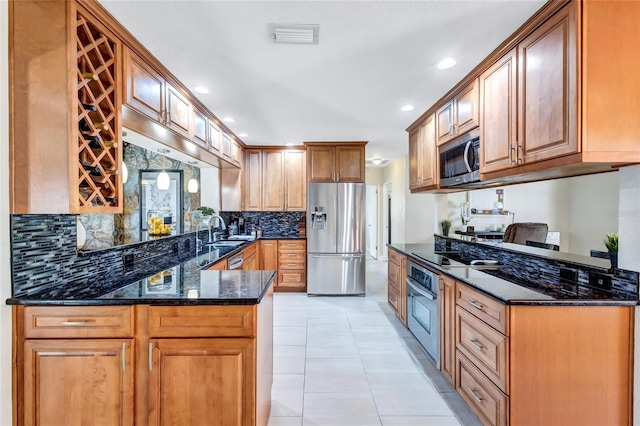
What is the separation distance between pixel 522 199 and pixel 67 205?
18.9 feet

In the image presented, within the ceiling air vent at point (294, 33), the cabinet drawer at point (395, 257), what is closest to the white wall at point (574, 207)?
the cabinet drawer at point (395, 257)

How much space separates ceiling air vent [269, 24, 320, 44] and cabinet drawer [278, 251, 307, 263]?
11.2 feet

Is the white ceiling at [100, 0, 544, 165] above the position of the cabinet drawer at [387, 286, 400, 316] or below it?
above

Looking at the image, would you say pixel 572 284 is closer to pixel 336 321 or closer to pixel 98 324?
pixel 336 321

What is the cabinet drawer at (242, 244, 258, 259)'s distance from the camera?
387cm

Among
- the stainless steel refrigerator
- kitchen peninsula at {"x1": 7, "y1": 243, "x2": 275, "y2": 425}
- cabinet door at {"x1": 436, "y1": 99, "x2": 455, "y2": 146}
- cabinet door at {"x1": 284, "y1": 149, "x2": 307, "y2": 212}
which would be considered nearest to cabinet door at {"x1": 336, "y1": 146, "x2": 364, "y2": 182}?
the stainless steel refrigerator

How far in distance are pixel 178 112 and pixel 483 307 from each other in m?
2.65

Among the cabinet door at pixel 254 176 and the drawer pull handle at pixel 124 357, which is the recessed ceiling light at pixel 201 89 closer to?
the drawer pull handle at pixel 124 357

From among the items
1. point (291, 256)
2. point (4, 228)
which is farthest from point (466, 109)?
point (291, 256)

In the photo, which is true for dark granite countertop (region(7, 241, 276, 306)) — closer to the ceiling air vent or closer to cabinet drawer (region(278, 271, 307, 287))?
the ceiling air vent

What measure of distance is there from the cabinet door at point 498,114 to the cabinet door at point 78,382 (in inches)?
95.5

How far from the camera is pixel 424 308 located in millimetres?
2582

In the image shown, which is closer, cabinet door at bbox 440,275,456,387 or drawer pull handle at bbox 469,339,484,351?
drawer pull handle at bbox 469,339,484,351

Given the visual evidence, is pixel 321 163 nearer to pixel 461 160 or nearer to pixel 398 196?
pixel 461 160
